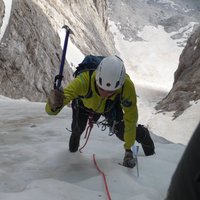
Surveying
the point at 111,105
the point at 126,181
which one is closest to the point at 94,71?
the point at 111,105

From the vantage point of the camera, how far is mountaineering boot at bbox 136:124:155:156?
6.05 meters

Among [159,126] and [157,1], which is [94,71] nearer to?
[159,126]

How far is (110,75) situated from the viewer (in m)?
4.74

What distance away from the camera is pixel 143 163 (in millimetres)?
5762

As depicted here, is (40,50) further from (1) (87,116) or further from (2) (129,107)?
(2) (129,107)

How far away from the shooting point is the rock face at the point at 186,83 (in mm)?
27994

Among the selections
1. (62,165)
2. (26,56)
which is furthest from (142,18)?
(62,165)

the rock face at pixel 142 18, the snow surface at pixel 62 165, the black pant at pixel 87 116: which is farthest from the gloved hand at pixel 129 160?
the rock face at pixel 142 18

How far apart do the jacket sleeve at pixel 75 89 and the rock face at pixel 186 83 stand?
22.0 metres

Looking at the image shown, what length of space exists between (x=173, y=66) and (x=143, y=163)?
94801 millimetres

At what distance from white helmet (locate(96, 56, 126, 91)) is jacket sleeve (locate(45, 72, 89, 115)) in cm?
21

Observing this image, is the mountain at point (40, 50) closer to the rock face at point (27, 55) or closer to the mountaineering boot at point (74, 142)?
the rock face at point (27, 55)

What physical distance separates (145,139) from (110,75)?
6.01 ft

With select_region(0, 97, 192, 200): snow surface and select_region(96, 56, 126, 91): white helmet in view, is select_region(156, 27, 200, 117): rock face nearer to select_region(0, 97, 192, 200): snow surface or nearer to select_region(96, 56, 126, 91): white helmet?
select_region(0, 97, 192, 200): snow surface
